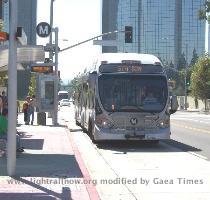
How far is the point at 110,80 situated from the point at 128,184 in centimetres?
914

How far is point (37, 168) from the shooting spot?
13062 mm

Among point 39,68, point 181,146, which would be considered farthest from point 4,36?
point 39,68

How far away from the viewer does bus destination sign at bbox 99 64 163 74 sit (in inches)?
809

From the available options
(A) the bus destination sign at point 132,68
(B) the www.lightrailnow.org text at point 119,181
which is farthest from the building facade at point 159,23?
(B) the www.lightrailnow.org text at point 119,181

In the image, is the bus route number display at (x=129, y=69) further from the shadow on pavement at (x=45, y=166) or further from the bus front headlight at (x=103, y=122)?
the shadow on pavement at (x=45, y=166)

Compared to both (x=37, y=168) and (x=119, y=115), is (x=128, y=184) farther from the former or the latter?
(x=119, y=115)

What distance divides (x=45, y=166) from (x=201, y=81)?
68.7m

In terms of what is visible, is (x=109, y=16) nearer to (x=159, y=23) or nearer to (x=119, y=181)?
(x=159, y=23)

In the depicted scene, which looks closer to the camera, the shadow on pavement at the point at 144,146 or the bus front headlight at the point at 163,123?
the shadow on pavement at the point at 144,146

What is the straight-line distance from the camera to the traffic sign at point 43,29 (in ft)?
108

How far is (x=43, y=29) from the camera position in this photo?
3309cm

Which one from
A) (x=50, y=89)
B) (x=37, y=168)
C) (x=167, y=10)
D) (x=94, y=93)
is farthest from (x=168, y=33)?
(x=37, y=168)

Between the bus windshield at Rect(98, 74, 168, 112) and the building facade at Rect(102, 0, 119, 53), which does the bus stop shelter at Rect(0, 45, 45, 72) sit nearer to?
the bus windshield at Rect(98, 74, 168, 112)

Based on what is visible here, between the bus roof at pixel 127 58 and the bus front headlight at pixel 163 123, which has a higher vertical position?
the bus roof at pixel 127 58
